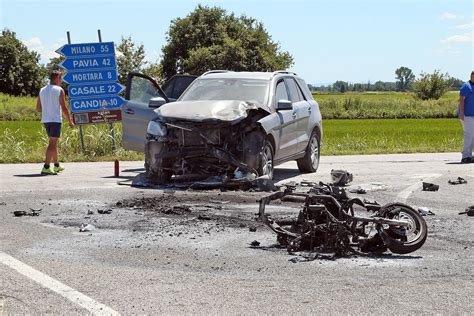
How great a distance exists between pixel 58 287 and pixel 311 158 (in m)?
9.93

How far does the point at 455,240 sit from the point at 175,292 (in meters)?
3.57

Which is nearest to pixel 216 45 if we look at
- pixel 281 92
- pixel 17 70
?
pixel 17 70

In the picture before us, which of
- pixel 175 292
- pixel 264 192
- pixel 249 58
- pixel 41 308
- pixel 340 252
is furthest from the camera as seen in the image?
pixel 249 58

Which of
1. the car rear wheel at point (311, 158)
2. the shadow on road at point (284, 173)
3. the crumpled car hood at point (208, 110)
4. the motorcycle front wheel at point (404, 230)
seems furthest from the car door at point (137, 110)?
the motorcycle front wheel at point (404, 230)

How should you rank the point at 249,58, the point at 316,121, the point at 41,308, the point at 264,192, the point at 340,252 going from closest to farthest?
the point at 41,308 < the point at 340,252 < the point at 264,192 < the point at 316,121 < the point at 249,58

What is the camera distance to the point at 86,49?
2003 cm

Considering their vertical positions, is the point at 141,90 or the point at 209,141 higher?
the point at 141,90

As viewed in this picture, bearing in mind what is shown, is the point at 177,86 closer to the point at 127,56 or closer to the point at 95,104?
the point at 95,104

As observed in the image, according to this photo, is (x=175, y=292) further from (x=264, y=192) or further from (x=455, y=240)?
(x=264, y=192)

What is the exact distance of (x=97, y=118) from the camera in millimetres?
20156

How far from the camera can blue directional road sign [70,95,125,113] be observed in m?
20.1

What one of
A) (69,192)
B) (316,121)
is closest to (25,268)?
(69,192)

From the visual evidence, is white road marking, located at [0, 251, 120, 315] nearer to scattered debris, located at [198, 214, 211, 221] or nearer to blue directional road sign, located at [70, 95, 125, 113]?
scattered debris, located at [198, 214, 211, 221]

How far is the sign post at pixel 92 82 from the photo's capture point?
1995 centimetres
